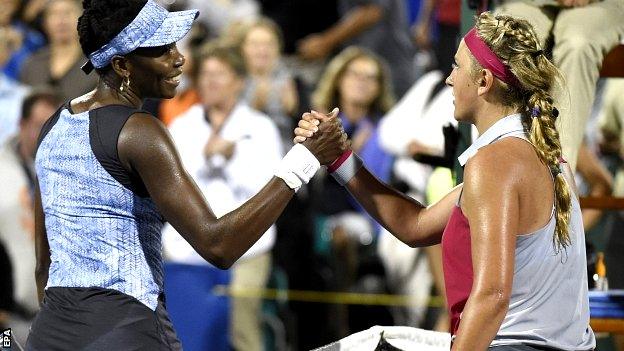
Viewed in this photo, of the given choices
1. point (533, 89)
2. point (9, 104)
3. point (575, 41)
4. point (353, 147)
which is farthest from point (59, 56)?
point (533, 89)

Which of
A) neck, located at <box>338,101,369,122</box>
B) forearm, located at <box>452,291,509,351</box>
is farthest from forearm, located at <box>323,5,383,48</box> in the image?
forearm, located at <box>452,291,509,351</box>

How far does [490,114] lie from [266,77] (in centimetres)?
535

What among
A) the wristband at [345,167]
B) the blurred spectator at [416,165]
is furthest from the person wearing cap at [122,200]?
the blurred spectator at [416,165]

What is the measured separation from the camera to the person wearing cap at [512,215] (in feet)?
11.4

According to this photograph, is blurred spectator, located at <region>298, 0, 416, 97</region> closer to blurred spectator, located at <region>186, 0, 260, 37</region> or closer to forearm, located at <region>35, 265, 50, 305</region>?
blurred spectator, located at <region>186, 0, 260, 37</region>

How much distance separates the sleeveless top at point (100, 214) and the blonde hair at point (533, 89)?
109cm

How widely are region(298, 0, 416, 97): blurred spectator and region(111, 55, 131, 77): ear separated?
5327mm

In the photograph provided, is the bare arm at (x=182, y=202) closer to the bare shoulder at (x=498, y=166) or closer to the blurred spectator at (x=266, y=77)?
the bare shoulder at (x=498, y=166)

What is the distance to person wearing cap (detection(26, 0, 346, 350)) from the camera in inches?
145

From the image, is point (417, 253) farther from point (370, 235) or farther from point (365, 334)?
point (365, 334)

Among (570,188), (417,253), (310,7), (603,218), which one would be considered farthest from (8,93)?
(570,188)

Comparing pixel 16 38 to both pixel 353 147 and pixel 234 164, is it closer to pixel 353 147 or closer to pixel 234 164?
pixel 234 164

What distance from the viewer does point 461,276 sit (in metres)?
3.68

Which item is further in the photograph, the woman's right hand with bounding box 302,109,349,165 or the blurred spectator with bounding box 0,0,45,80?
the blurred spectator with bounding box 0,0,45,80
